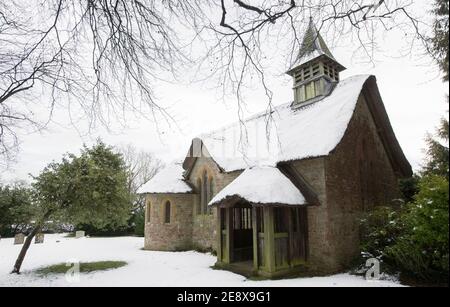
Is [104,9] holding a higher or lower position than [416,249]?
higher

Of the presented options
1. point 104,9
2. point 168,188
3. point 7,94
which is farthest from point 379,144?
point 7,94

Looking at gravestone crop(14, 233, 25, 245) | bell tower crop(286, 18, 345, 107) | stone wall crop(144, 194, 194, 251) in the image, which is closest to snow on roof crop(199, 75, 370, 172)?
bell tower crop(286, 18, 345, 107)

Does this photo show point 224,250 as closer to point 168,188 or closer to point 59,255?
point 168,188

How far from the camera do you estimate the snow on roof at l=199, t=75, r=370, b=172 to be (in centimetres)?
1195

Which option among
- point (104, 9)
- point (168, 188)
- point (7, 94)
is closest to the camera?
point (104, 9)

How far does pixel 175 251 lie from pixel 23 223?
18764 mm

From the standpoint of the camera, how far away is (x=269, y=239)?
11.0 m

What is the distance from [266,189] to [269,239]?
175cm

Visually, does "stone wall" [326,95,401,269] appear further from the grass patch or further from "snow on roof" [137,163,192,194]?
"snow on roof" [137,163,192,194]

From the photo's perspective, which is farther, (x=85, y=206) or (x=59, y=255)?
(x=59, y=255)

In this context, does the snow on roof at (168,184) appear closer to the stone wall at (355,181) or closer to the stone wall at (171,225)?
the stone wall at (171,225)

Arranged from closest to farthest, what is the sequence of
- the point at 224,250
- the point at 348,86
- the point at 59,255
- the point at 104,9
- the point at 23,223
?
the point at 104,9
the point at 224,250
the point at 348,86
the point at 59,255
the point at 23,223

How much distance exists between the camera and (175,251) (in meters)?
18.8

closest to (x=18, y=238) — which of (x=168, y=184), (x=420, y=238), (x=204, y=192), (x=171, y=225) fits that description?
(x=171, y=225)
